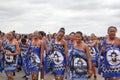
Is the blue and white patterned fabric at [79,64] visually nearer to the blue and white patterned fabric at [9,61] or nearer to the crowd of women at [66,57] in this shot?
the crowd of women at [66,57]

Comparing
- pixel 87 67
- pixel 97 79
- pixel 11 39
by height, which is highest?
pixel 11 39

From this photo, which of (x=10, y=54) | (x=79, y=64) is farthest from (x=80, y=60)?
(x=10, y=54)

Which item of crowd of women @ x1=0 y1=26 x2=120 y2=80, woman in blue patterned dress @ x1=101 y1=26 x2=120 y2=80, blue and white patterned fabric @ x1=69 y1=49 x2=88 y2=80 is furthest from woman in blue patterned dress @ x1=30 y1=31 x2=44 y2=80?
woman in blue patterned dress @ x1=101 y1=26 x2=120 y2=80

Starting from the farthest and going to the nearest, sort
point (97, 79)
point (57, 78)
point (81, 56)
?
point (97, 79)
point (57, 78)
point (81, 56)

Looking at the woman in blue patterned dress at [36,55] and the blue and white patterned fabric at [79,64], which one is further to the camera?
the woman in blue patterned dress at [36,55]

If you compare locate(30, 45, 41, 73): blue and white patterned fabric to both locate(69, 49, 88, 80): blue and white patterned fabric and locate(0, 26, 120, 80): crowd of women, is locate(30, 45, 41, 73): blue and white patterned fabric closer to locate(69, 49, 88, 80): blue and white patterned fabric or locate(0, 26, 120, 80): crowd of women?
locate(0, 26, 120, 80): crowd of women

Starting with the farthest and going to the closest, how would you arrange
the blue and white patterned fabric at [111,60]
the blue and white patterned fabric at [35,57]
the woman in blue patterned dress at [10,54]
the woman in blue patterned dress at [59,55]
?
the woman in blue patterned dress at [10,54] → the blue and white patterned fabric at [35,57] → the woman in blue patterned dress at [59,55] → the blue and white patterned fabric at [111,60]

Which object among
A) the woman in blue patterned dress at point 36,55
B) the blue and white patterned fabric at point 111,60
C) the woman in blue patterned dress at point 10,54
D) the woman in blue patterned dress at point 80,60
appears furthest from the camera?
the woman in blue patterned dress at point 10,54

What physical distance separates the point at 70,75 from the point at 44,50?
227 cm

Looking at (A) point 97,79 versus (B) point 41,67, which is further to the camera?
(A) point 97,79

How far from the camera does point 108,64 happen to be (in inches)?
434

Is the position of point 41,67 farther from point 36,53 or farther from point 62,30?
point 62,30

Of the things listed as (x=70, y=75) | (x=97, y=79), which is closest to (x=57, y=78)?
(x=70, y=75)

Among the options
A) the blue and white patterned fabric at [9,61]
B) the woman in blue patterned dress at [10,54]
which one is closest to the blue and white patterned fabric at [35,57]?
the woman in blue patterned dress at [10,54]
